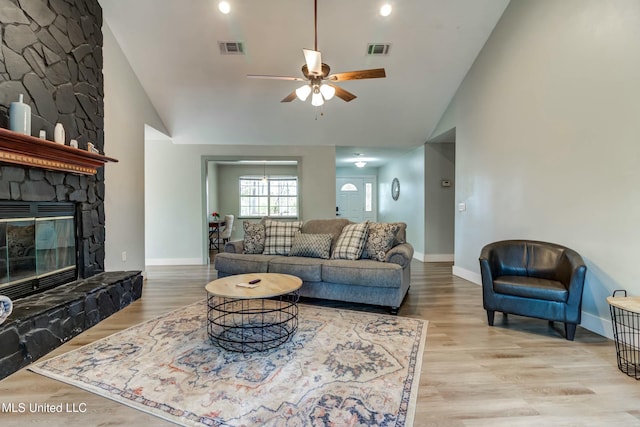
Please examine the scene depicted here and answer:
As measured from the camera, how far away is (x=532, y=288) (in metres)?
2.77

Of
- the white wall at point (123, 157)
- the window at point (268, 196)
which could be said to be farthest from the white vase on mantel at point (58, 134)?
the window at point (268, 196)

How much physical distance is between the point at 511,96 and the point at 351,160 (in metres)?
4.98

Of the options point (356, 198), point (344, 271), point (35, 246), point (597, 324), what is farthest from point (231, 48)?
point (356, 198)

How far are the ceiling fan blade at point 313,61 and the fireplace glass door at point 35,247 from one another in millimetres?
2913

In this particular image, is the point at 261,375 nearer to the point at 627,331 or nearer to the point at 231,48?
the point at 627,331

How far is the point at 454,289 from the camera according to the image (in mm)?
4312

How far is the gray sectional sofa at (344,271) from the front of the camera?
10.9 feet

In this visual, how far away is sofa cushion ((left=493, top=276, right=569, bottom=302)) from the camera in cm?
267

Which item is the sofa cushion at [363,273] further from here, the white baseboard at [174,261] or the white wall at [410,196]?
the white baseboard at [174,261]

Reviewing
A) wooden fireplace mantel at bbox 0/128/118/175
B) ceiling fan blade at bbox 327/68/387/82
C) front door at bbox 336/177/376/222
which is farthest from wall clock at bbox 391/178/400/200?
wooden fireplace mantel at bbox 0/128/118/175

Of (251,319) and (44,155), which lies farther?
(251,319)

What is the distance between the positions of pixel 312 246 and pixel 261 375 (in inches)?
81.6

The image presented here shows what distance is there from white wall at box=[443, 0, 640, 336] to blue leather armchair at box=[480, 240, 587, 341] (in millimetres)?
237

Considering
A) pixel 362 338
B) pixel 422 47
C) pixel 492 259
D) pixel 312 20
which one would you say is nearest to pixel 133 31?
pixel 312 20
